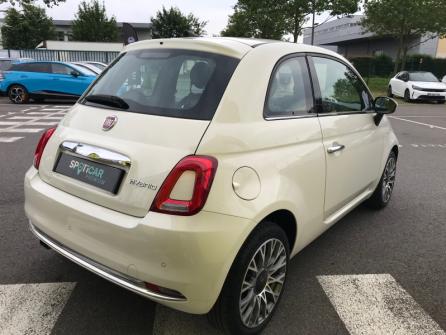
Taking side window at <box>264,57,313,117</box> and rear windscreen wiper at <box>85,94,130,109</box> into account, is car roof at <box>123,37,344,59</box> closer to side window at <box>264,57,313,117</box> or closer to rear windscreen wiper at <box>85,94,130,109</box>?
side window at <box>264,57,313,117</box>

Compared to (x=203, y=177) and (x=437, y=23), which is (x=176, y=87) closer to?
(x=203, y=177)

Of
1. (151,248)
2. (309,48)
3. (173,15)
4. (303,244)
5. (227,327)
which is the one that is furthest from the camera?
(173,15)

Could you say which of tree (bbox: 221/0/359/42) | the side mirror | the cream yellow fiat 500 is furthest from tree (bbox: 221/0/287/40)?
the cream yellow fiat 500

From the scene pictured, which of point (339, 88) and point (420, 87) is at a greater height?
point (339, 88)

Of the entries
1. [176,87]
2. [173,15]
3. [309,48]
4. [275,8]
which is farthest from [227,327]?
[173,15]

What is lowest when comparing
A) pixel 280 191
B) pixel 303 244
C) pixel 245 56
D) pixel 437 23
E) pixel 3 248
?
pixel 3 248

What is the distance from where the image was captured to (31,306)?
2820mm

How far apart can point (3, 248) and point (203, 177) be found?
94.5 inches

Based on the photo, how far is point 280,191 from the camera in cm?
252

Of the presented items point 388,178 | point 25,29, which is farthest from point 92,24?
point 388,178

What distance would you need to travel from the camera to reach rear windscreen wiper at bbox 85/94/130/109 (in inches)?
105

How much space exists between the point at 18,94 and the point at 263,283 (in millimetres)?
15170

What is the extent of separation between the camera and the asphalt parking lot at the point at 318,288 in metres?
2.70

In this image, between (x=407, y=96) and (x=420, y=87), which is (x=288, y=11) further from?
(x=420, y=87)
